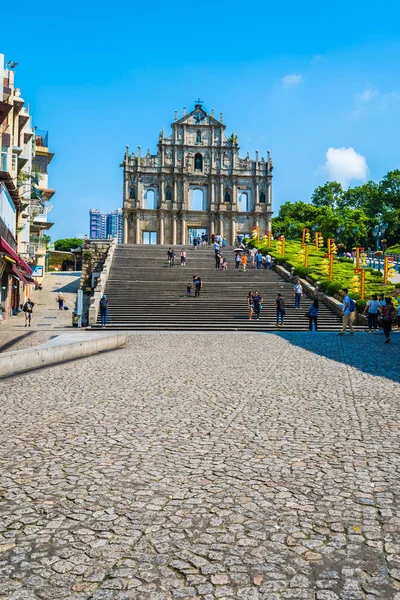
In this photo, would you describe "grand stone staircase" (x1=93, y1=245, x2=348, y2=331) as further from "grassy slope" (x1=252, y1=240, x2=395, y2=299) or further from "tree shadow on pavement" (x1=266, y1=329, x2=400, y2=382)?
"tree shadow on pavement" (x1=266, y1=329, x2=400, y2=382)

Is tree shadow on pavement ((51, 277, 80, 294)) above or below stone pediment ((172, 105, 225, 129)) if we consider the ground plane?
below

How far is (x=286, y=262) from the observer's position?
40031 millimetres

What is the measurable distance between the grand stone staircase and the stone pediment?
36.2 m

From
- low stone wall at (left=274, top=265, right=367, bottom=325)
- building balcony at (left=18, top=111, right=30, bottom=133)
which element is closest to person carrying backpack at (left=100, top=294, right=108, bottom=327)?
low stone wall at (left=274, top=265, right=367, bottom=325)

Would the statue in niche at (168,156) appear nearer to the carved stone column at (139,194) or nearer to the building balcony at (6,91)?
the carved stone column at (139,194)

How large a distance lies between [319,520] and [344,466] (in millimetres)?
1419

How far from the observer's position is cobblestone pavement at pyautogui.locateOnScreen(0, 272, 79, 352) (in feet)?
65.7

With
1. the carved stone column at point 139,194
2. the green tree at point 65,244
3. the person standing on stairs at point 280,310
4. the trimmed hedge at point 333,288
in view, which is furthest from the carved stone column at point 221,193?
the green tree at point 65,244

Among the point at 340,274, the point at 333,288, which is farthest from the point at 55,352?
the point at 340,274

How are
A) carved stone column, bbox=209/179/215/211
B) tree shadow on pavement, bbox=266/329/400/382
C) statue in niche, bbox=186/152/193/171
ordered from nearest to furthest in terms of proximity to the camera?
1. tree shadow on pavement, bbox=266/329/400/382
2. carved stone column, bbox=209/179/215/211
3. statue in niche, bbox=186/152/193/171

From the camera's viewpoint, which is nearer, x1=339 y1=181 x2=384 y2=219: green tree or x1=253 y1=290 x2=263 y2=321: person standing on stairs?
x1=253 y1=290 x2=263 y2=321: person standing on stairs

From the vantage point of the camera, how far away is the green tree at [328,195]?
3465 inches

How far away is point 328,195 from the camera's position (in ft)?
288

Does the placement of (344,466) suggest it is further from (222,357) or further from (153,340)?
(153,340)
